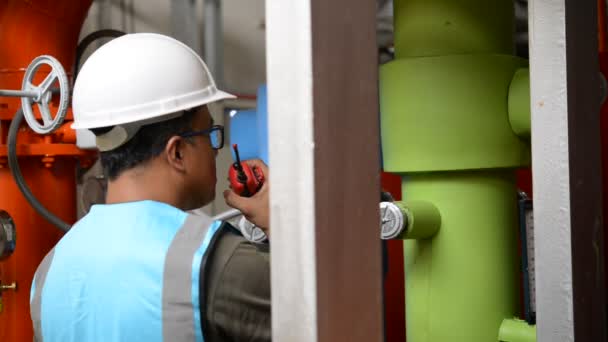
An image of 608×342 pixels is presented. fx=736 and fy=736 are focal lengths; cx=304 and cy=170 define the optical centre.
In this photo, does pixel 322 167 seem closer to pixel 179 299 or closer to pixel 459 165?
pixel 179 299

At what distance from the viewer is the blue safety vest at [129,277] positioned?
1.08m

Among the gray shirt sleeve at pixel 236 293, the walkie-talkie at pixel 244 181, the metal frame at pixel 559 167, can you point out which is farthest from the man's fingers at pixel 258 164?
the metal frame at pixel 559 167

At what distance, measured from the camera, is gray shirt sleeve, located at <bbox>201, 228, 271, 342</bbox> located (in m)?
1.08

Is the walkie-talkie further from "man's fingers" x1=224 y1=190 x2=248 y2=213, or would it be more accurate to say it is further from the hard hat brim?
the hard hat brim

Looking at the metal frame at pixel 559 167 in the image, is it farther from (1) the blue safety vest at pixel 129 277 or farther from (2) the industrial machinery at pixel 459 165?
(1) the blue safety vest at pixel 129 277

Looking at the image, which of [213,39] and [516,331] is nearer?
[516,331]

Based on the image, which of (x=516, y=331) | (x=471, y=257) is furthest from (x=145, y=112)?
(x=516, y=331)

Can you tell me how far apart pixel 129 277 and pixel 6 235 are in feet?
3.07

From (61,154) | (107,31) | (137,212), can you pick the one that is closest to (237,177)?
(137,212)

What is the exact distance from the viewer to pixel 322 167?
65cm

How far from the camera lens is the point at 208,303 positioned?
42.4 inches

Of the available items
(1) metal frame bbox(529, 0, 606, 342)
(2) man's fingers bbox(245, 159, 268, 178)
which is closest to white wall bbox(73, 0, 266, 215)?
(2) man's fingers bbox(245, 159, 268, 178)

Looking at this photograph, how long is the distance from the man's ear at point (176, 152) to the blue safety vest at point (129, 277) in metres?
0.09

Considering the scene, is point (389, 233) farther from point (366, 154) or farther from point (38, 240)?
point (38, 240)
